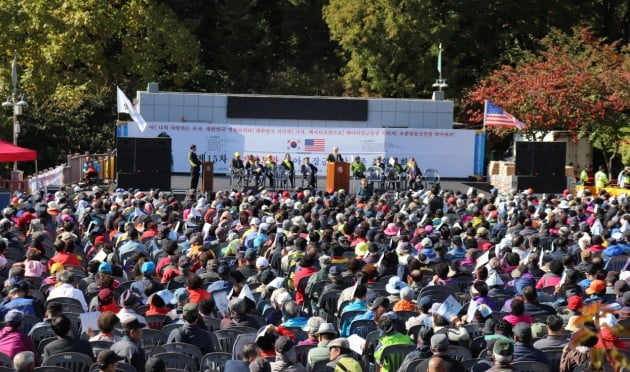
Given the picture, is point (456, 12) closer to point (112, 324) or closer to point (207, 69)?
point (207, 69)

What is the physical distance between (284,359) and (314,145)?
107ft

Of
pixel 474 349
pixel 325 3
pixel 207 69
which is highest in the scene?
pixel 325 3

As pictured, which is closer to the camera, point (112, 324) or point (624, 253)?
point (112, 324)

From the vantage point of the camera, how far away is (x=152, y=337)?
11.0 m

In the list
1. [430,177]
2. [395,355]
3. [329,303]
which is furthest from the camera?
[430,177]

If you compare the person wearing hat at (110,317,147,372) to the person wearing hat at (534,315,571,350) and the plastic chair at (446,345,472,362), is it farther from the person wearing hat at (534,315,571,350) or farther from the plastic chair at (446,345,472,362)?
the person wearing hat at (534,315,571,350)

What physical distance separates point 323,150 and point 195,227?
21.0 m

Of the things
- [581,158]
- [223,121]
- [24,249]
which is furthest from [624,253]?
[581,158]

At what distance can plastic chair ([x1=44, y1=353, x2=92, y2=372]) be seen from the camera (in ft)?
30.8

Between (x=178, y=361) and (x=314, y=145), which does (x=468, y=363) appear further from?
(x=314, y=145)

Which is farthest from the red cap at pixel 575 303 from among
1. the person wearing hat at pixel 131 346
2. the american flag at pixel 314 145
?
the american flag at pixel 314 145

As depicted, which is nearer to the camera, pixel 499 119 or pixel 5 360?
pixel 5 360

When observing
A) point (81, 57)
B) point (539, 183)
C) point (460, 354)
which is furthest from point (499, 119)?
point (460, 354)

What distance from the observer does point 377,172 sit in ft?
122
